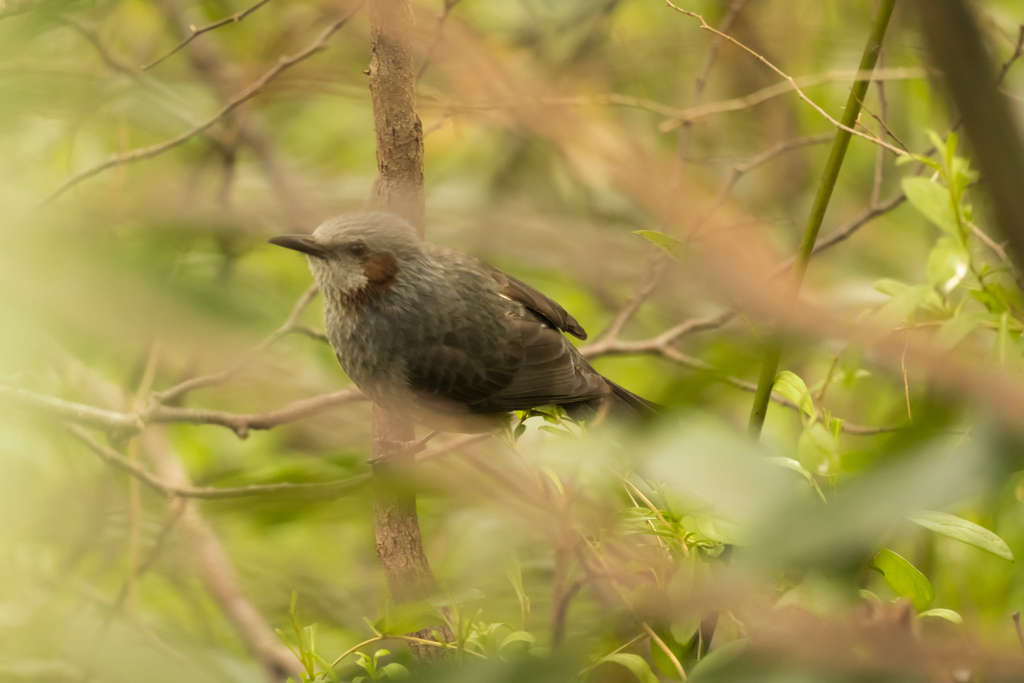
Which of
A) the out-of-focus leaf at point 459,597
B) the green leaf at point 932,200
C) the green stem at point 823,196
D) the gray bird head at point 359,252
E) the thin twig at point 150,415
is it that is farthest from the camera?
the gray bird head at point 359,252

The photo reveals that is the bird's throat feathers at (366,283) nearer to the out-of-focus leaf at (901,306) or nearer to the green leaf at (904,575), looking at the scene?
the out-of-focus leaf at (901,306)

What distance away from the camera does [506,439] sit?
1.67m

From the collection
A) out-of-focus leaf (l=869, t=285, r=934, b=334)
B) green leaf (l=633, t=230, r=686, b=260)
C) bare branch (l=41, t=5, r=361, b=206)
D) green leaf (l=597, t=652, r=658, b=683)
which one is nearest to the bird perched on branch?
bare branch (l=41, t=5, r=361, b=206)

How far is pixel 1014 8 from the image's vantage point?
3590 millimetres

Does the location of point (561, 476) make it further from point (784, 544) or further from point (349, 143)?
point (349, 143)

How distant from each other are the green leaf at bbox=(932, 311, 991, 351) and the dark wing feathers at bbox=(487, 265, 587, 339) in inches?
62.3

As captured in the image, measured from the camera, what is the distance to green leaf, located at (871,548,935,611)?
45.7 inches

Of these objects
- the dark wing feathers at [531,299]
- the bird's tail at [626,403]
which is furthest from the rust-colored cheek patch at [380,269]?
the bird's tail at [626,403]

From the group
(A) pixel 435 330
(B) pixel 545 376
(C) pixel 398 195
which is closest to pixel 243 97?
(C) pixel 398 195

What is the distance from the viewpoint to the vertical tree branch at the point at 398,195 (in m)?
1.56

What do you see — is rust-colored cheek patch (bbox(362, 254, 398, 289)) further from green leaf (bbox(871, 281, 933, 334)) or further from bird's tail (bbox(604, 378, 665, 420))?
green leaf (bbox(871, 281, 933, 334))

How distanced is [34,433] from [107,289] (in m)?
1.71

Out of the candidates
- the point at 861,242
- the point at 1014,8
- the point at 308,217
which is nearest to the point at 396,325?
the point at 308,217

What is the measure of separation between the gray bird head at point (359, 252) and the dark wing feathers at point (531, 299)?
0.32 meters
